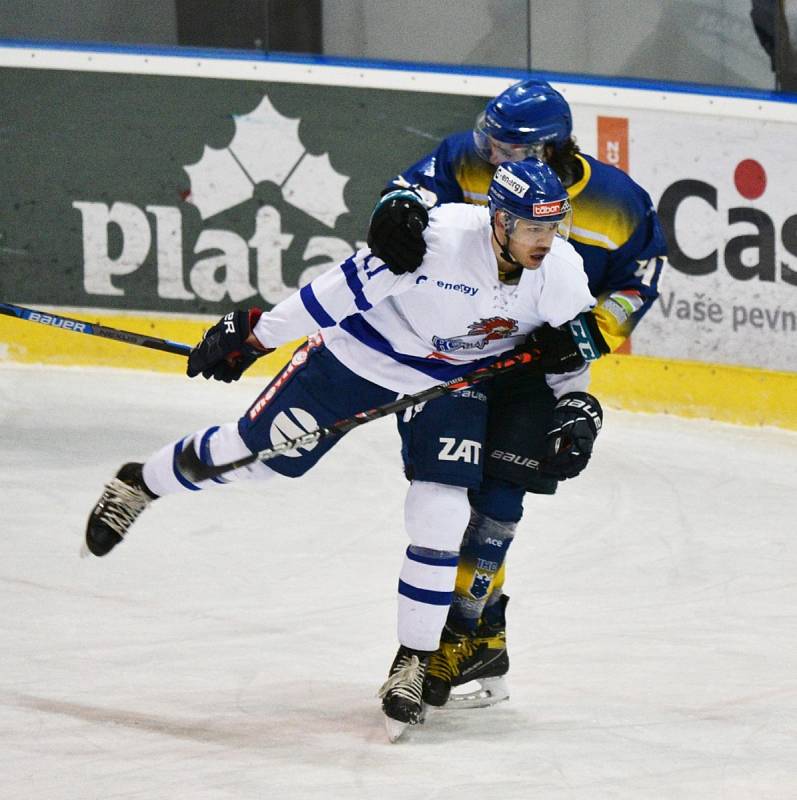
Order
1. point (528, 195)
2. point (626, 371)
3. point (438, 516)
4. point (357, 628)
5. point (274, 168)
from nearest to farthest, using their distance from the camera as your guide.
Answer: point (528, 195), point (438, 516), point (357, 628), point (626, 371), point (274, 168)

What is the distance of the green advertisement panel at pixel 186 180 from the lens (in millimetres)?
6336

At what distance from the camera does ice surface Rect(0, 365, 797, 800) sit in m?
3.24

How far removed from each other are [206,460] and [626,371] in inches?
110

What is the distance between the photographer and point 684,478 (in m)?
5.42

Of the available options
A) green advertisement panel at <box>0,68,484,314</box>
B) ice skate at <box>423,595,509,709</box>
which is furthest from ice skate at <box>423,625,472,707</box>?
green advertisement panel at <box>0,68,484,314</box>

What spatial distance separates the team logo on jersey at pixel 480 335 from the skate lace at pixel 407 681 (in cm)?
65

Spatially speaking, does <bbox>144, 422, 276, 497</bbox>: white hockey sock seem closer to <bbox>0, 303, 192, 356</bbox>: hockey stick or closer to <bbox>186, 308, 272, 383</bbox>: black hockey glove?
<bbox>186, 308, 272, 383</bbox>: black hockey glove

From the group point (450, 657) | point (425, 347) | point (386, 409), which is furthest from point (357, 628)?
point (425, 347)

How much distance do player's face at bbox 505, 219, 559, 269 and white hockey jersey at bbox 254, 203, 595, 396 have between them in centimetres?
7

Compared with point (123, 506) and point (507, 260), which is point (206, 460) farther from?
point (507, 260)

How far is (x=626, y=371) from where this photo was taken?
20.2ft

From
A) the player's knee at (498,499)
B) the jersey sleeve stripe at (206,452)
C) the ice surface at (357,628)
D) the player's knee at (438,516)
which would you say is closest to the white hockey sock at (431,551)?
the player's knee at (438,516)

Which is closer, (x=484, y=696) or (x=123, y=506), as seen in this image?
(x=484, y=696)

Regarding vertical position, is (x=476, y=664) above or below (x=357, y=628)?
above
